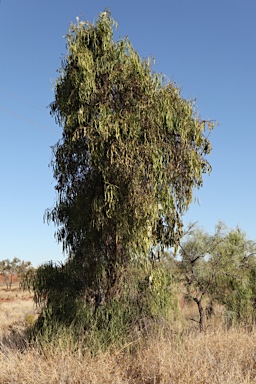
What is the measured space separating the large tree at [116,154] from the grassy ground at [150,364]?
6.48 feet

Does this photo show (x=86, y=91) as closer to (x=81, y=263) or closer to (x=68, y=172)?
(x=68, y=172)

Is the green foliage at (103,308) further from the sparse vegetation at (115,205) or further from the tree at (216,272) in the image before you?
the tree at (216,272)

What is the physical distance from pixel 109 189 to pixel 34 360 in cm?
347

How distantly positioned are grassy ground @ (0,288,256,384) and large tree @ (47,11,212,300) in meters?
1.97

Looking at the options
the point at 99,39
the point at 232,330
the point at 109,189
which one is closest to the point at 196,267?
the point at 232,330

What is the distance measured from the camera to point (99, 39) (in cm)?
1001

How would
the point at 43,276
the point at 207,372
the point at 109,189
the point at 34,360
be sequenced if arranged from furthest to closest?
the point at 43,276
the point at 109,189
the point at 34,360
the point at 207,372

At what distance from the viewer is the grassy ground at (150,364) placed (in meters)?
6.48

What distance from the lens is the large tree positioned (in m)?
8.97

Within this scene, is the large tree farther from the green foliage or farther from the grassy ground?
the grassy ground

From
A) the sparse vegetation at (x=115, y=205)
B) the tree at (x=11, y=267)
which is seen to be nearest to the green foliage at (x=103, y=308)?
the sparse vegetation at (x=115, y=205)

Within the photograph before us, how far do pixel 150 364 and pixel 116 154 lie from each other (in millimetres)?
3937

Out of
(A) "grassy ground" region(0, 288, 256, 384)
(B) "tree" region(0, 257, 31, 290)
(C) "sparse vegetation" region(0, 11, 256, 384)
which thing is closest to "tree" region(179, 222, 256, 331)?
(C) "sparse vegetation" region(0, 11, 256, 384)

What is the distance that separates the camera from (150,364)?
7180 millimetres
